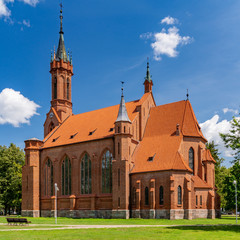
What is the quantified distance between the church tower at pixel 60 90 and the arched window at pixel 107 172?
1760cm

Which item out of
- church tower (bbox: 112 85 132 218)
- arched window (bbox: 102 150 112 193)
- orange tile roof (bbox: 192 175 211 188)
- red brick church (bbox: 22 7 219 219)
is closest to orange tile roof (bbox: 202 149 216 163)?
red brick church (bbox: 22 7 219 219)

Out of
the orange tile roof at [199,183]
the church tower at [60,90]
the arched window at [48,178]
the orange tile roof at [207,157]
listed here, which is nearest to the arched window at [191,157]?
the orange tile roof at [199,183]

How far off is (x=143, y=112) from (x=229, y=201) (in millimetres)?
25866

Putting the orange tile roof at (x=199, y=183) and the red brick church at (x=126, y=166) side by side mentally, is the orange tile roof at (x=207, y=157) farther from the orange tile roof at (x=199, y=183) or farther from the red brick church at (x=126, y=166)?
the orange tile roof at (x=199, y=183)

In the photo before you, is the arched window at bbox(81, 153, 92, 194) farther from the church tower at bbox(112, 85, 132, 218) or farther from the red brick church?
the church tower at bbox(112, 85, 132, 218)

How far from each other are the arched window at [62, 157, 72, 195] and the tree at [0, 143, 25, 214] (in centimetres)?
1757

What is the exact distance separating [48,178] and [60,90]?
1868cm


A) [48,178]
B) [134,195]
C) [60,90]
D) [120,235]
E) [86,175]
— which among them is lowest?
[134,195]

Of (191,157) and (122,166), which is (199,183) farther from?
(122,166)

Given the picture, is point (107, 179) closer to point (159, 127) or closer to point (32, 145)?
point (159, 127)

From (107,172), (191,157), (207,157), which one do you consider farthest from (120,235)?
(207,157)

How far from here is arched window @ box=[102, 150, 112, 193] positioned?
55.2 metres

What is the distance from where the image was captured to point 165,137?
54.6m

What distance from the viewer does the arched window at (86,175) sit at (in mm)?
57713
